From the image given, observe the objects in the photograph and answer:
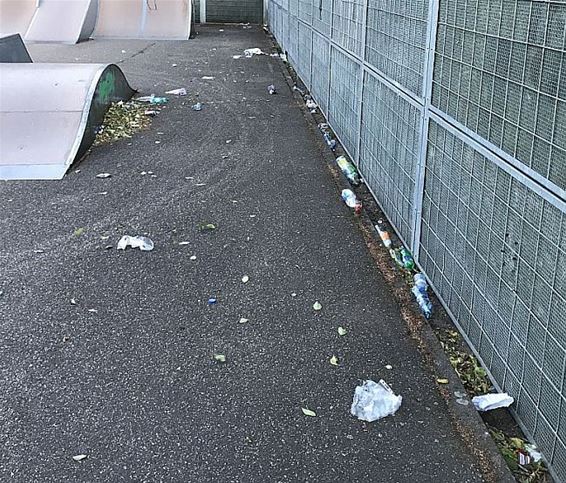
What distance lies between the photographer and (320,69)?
888 cm

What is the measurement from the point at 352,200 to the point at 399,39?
144 centimetres

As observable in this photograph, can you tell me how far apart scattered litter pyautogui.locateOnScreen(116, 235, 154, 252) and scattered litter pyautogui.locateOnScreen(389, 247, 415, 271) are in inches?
62.8

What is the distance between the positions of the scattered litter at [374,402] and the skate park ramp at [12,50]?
836cm

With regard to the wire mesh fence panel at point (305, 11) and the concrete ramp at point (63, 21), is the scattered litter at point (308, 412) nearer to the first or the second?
the wire mesh fence panel at point (305, 11)

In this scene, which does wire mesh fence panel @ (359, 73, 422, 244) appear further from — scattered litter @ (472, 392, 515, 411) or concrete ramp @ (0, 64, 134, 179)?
concrete ramp @ (0, 64, 134, 179)

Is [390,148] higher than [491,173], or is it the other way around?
[491,173]

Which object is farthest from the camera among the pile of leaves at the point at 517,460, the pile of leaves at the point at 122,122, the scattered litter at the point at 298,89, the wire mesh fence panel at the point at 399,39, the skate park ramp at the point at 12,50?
the scattered litter at the point at 298,89

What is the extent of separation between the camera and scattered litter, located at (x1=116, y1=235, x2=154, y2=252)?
480cm

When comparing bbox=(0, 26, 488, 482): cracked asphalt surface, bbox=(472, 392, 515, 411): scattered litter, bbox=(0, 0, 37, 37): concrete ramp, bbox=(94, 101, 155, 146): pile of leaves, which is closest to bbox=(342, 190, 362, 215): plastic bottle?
bbox=(0, 26, 488, 482): cracked asphalt surface

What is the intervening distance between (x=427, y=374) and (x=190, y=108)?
6.85 meters

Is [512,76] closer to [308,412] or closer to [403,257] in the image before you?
[308,412]

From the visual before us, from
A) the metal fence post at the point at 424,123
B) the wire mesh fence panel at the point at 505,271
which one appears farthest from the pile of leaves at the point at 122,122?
the wire mesh fence panel at the point at 505,271

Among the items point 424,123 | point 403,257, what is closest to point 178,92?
point 403,257

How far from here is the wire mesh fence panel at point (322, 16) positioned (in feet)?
25.7
